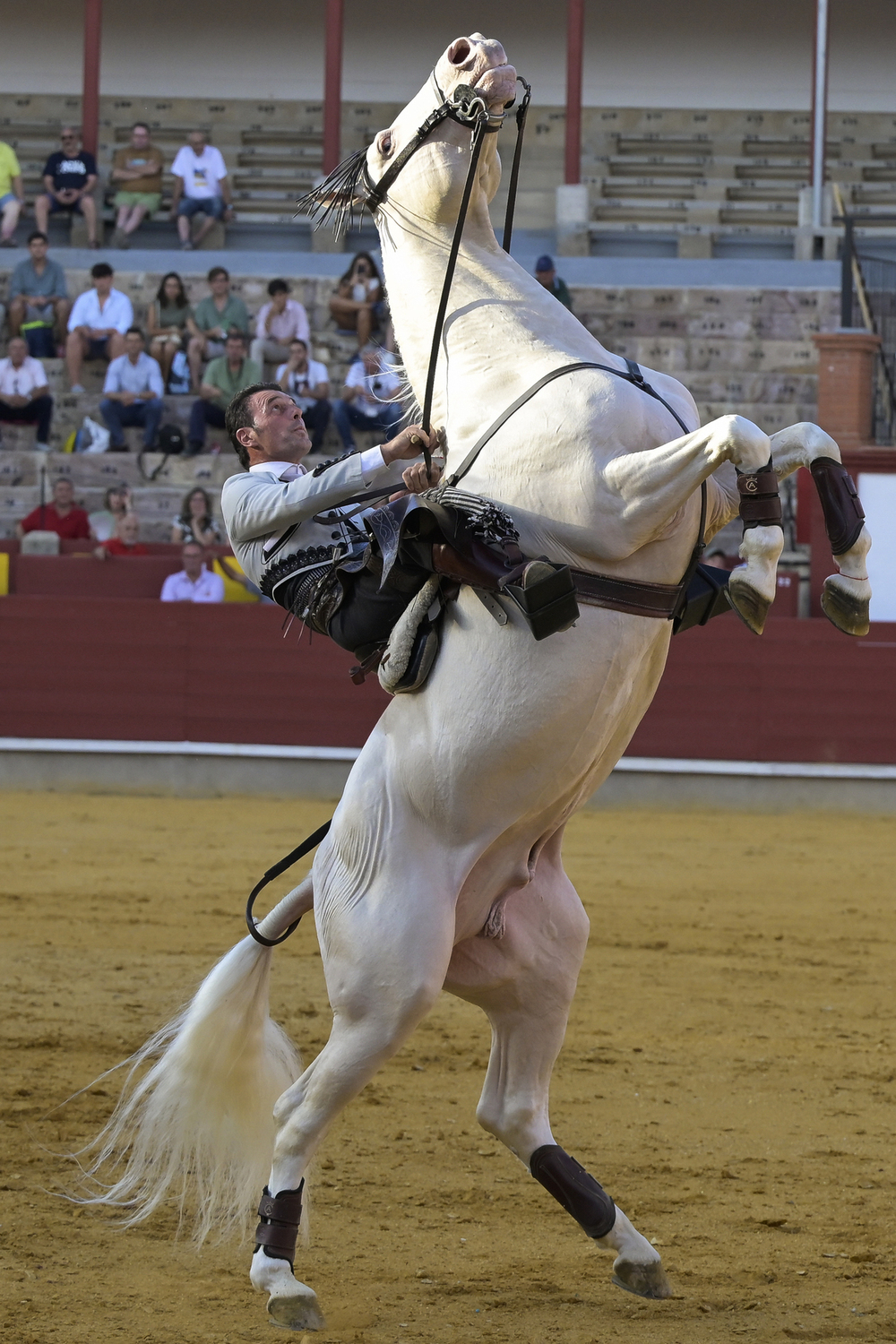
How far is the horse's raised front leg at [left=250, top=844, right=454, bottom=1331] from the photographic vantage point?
331 cm

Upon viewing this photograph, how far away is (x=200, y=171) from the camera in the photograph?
17.0 metres

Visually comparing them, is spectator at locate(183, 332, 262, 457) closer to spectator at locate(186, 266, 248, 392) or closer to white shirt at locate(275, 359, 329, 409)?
white shirt at locate(275, 359, 329, 409)

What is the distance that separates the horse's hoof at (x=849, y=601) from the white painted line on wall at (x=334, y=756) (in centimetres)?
839

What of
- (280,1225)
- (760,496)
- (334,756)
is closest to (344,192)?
(760,496)

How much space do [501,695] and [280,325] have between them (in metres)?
11.8

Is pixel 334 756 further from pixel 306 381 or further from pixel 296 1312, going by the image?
pixel 296 1312

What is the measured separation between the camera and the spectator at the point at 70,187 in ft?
54.5

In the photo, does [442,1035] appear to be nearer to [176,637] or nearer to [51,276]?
[176,637]

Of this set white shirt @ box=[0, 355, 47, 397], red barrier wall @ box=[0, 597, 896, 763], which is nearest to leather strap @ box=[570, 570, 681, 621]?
red barrier wall @ box=[0, 597, 896, 763]

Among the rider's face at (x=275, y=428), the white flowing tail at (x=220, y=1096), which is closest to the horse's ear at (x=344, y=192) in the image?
the rider's face at (x=275, y=428)

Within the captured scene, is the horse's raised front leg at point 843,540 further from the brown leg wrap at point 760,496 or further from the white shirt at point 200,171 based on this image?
the white shirt at point 200,171

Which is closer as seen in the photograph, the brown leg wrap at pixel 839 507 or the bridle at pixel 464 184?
the brown leg wrap at pixel 839 507

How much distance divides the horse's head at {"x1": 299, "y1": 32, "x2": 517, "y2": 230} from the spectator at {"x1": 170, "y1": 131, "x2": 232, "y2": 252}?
45.3 feet

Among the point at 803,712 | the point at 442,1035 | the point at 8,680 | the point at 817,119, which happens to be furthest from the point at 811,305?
the point at 442,1035
